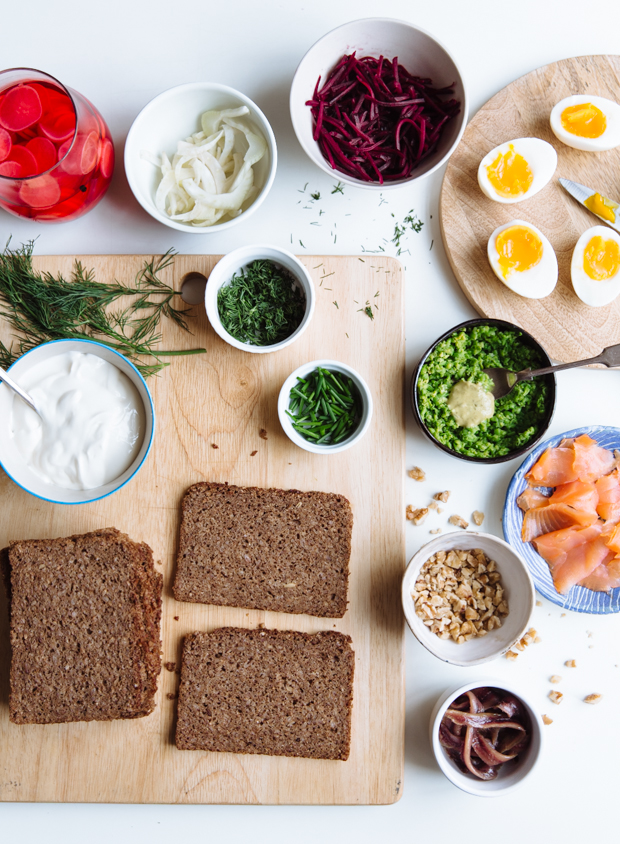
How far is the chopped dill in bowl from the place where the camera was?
7.87 ft

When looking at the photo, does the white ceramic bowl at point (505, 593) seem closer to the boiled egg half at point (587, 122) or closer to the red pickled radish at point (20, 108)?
the boiled egg half at point (587, 122)

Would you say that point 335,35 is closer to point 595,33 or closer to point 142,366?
point 595,33

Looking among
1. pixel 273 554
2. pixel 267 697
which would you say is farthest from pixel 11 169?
pixel 267 697

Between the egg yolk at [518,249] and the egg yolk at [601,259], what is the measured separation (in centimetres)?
22

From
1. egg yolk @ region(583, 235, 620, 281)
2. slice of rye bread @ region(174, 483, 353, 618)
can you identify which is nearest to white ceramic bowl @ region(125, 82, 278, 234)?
slice of rye bread @ region(174, 483, 353, 618)

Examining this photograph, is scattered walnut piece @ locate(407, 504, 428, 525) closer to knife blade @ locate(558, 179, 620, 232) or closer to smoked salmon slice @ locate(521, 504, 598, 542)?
smoked salmon slice @ locate(521, 504, 598, 542)

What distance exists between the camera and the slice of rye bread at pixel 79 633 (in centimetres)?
230

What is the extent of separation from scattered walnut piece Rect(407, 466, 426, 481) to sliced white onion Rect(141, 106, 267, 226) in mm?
1324

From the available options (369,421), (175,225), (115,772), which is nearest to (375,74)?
(175,225)

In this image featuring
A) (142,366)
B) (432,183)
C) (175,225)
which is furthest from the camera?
(432,183)

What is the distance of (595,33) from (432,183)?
1.07 metres

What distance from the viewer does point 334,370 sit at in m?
2.37

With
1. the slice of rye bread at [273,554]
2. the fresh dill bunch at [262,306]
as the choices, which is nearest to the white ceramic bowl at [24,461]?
the slice of rye bread at [273,554]

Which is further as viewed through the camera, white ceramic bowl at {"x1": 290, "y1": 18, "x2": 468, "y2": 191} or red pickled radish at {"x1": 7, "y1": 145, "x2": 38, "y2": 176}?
white ceramic bowl at {"x1": 290, "y1": 18, "x2": 468, "y2": 191}
